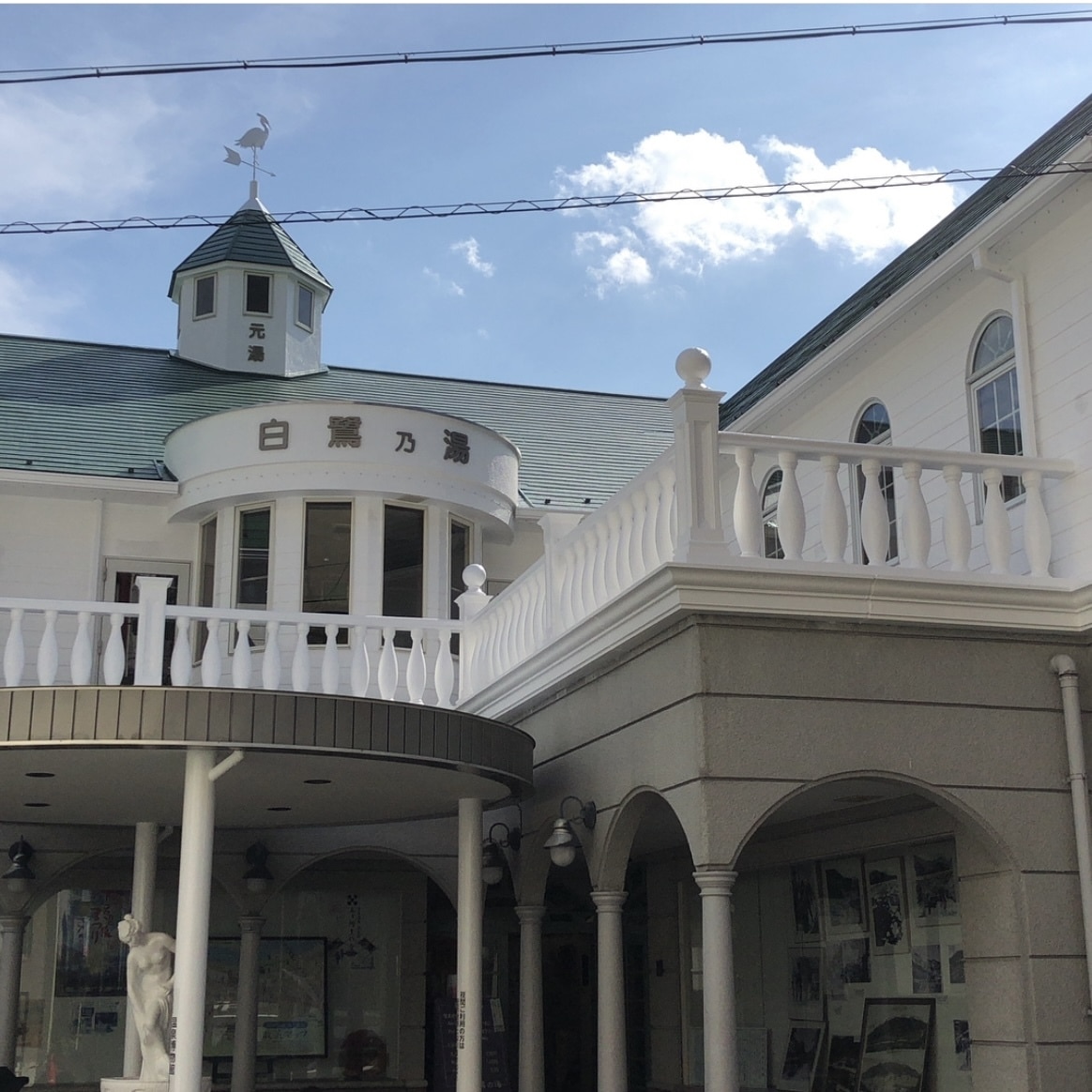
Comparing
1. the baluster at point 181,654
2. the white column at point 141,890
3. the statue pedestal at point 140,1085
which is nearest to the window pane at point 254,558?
the baluster at point 181,654

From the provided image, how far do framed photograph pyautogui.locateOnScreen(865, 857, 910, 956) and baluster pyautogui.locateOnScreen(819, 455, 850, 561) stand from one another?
12.7 ft

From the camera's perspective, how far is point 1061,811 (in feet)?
27.6

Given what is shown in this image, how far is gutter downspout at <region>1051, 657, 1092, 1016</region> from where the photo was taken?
26.6 ft

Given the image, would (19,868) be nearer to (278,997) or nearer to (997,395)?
(278,997)

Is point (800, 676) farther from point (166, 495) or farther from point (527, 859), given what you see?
point (166, 495)

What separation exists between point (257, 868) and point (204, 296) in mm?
9869

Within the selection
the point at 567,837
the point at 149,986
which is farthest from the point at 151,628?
the point at 567,837

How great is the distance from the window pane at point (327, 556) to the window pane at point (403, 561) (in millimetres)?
418

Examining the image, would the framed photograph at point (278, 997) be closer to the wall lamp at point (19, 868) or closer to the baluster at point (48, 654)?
the wall lamp at point (19, 868)

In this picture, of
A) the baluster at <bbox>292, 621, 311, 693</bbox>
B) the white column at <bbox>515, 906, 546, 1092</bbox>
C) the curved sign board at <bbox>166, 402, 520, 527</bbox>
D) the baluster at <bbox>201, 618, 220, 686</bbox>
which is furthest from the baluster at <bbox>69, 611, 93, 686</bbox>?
the white column at <bbox>515, 906, 546, 1092</bbox>

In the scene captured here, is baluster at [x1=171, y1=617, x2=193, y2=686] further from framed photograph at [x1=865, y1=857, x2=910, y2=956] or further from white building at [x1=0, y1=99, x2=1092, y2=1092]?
framed photograph at [x1=865, y1=857, x2=910, y2=956]

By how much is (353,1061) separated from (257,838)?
3.61 metres

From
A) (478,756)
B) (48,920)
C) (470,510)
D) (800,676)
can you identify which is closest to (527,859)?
(478,756)

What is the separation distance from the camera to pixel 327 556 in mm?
15188
